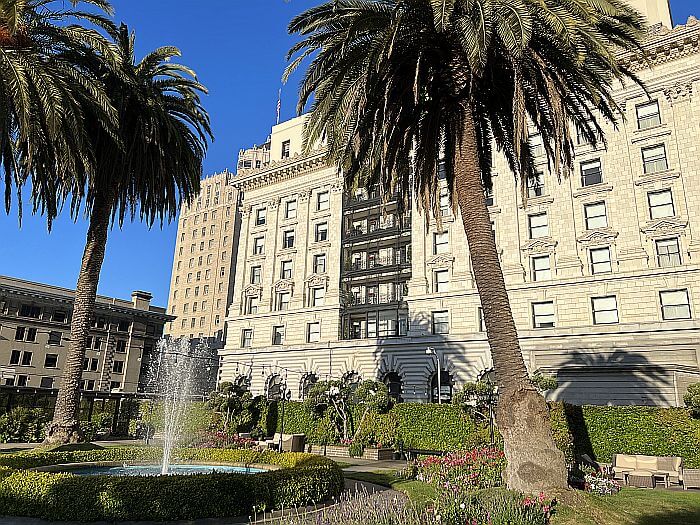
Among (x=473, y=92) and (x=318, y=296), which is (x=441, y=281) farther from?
(x=473, y=92)

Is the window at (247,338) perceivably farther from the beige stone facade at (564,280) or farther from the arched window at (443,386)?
the arched window at (443,386)

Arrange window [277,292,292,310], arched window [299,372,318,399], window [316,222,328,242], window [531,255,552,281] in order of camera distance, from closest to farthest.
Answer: window [531,255,552,281] < arched window [299,372,318,399] < window [316,222,328,242] < window [277,292,292,310]

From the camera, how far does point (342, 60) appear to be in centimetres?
1639

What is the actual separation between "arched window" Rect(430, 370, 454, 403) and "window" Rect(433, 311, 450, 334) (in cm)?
336

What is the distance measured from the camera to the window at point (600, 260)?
37.8m

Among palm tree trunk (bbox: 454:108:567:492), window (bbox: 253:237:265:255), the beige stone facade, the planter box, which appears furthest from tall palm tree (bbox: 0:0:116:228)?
window (bbox: 253:237:265:255)

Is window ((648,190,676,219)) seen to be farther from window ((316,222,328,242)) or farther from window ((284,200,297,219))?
window ((284,200,297,219))

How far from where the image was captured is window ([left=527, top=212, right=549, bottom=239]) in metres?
40.9

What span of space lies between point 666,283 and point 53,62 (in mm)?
37044

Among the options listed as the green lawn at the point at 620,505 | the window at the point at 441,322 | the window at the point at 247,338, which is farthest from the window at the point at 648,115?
the window at the point at 247,338

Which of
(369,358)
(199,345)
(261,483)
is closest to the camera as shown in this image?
(261,483)

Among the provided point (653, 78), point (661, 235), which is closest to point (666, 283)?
point (661, 235)

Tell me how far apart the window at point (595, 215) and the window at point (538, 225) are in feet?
9.66

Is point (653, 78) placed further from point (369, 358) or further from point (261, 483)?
point (261, 483)
